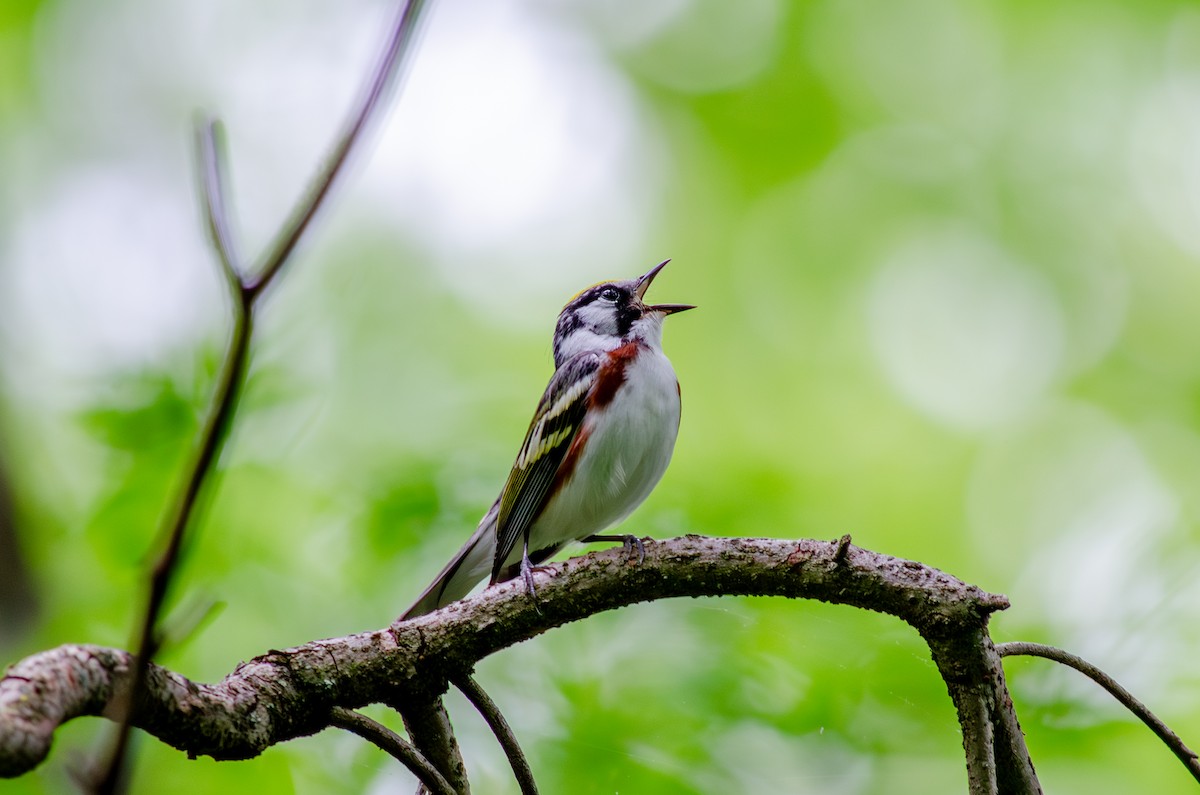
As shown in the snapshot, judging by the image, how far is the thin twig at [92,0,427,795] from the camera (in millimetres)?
969

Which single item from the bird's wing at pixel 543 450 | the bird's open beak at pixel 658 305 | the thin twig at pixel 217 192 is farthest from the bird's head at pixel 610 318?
the thin twig at pixel 217 192

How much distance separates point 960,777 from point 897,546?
258 centimetres

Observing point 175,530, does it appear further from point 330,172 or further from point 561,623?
point 561,623

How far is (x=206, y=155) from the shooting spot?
51.6 inches

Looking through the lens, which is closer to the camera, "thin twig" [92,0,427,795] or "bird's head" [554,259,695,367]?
"thin twig" [92,0,427,795]

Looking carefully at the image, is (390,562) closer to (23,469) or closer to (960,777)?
(23,469)

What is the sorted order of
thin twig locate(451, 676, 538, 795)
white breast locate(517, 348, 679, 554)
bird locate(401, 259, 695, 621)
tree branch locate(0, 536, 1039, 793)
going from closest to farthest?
tree branch locate(0, 536, 1039, 793), thin twig locate(451, 676, 538, 795), bird locate(401, 259, 695, 621), white breast locate(517, 348, 679, 554)

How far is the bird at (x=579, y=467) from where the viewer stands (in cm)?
454

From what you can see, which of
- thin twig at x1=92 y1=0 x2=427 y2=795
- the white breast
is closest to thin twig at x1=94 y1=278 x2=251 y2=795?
thin twig at x1=92 y1=0 x2=427 y2=795

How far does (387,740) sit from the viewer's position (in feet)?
8.12

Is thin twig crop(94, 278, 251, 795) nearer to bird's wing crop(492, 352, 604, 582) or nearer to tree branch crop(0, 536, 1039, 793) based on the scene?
tree branch crop(0, 536, 1039, 793)

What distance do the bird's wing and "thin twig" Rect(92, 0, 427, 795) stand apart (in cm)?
319

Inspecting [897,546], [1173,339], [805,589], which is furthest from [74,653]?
[1173,339]

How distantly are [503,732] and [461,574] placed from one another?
1.71 metres
